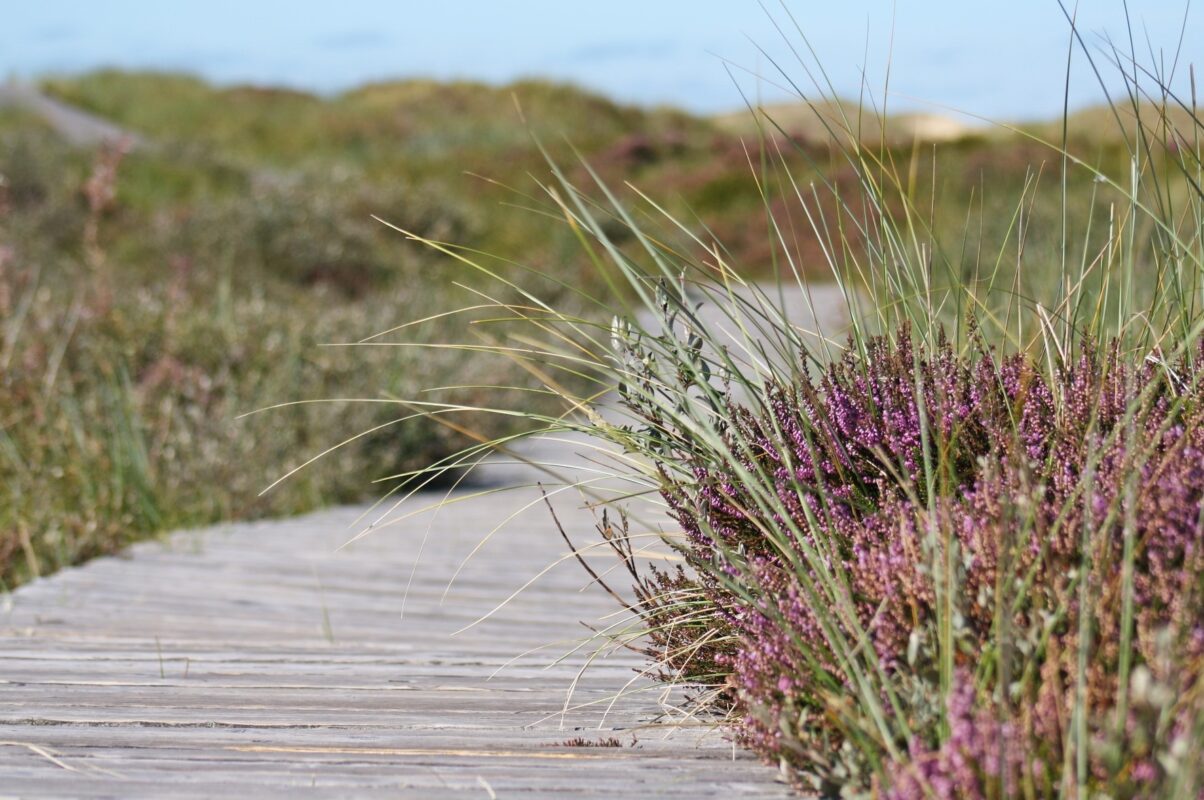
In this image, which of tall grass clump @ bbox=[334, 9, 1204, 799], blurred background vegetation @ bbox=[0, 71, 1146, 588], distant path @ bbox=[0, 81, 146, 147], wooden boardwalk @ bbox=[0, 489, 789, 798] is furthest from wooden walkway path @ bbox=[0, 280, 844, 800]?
distant path @ bbox=[0, 81, 146, 147]

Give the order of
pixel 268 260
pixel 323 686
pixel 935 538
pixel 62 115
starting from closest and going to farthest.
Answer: pixel 935 538, pixel 323 686, pixel 268 260, pixel 62 115

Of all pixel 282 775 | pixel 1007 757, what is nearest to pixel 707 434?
pixel 1007 757

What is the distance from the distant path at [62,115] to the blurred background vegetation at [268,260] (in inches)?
30.0

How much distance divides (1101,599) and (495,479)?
206 inches

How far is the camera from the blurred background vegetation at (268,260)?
17.0 ft

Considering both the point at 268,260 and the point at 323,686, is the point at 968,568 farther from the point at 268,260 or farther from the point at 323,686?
the point at 268,260

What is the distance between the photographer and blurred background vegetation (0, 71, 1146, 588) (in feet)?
17.0

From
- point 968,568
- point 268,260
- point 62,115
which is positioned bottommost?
point 268,260

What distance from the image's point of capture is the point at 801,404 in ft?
7.55

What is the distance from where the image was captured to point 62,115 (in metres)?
27.5

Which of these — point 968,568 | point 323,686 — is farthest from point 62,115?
point 968,568

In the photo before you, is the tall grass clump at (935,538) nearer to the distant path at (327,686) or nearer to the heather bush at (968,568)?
the heather bush at (968,568)

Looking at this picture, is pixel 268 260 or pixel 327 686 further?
pixel 268 260

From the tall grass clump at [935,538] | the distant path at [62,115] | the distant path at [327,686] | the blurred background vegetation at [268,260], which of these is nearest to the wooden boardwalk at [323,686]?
the distant path at [327,686]
